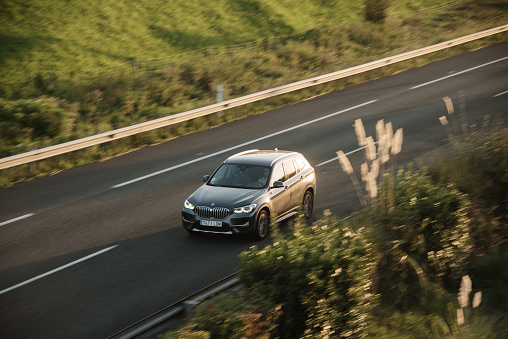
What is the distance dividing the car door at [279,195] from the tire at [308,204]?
1.94 ft

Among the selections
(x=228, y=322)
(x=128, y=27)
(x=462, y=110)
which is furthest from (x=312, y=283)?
(x=128, y=27)

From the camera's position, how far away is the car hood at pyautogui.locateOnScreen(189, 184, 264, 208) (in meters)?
12.5

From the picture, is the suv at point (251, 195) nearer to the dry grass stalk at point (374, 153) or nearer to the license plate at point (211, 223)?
the license plate at point (211, 223)

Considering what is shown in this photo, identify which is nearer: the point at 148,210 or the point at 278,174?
the point at 278,174

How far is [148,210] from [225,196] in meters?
2.38

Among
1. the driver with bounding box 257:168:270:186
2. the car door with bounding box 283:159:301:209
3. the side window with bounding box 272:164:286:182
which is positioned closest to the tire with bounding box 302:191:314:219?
the car door with bounding box 283:159:301:209

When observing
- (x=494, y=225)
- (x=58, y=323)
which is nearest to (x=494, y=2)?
(x=494, y=225)

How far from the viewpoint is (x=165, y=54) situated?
117 ft

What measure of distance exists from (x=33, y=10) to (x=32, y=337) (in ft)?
111

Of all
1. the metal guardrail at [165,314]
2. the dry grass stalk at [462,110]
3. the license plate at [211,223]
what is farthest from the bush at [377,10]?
the metal guardrail at [165,314]

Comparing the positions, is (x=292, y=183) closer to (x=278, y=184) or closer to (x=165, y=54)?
(x=278, y=184)

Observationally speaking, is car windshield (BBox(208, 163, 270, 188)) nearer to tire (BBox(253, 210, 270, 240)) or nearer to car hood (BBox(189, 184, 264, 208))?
car hood (BBox(189, 184, 264, 208))

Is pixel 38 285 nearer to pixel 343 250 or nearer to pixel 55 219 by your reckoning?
pixel 55 219

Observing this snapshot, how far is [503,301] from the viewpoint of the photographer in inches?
387
